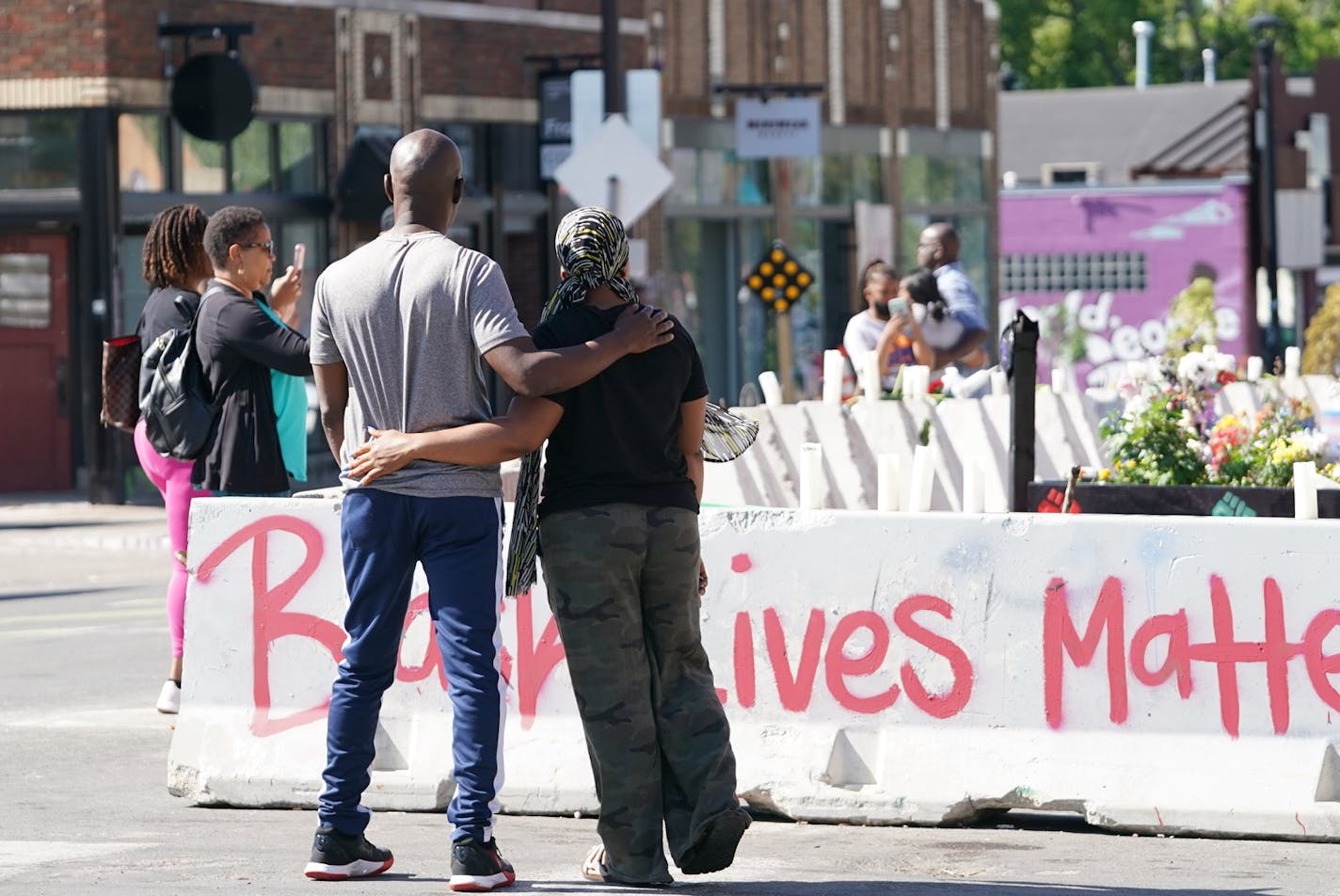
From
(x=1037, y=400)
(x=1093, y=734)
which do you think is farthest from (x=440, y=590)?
(x=1037, y=400)

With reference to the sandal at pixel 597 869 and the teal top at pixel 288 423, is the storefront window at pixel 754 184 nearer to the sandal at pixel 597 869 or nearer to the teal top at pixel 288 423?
the teal top at pixel 288 423

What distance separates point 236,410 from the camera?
9.52 meters

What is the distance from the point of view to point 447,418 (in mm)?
6762

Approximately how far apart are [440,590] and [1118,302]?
4531cm

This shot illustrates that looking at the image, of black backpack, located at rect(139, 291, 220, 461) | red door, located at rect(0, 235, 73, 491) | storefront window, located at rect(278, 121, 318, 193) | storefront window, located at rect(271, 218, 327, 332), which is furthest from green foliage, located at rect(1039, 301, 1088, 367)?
black backpack, located at rect(139, 291, 220, 461)

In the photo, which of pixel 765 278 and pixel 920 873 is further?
pixel 765 278

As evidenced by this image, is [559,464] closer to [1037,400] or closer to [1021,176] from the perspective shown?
[1037,400]

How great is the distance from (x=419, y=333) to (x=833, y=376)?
8026 millimetres

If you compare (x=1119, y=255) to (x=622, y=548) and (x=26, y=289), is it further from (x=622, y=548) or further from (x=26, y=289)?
(x=622, y=548)

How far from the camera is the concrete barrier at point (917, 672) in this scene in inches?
302

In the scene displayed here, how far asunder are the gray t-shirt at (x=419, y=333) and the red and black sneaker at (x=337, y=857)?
35.6 inches

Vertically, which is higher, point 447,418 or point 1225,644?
point 447,418

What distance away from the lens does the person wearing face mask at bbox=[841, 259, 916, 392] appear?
1538 centimetres

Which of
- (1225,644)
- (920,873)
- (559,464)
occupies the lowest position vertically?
(920,873)
